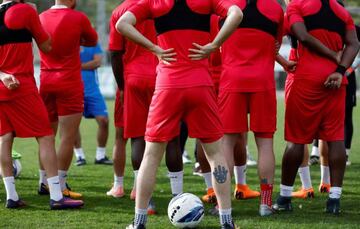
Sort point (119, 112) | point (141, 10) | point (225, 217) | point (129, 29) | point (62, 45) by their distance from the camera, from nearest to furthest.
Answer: point (129, 29) → point (141, 10) → point (225, 217) → point (62, 45) → point (119, 112)

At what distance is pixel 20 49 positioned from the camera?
304 inches

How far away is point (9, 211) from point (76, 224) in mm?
1038

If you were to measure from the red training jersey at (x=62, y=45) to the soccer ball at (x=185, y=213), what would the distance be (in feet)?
7.45

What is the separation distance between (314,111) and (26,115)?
2.91m

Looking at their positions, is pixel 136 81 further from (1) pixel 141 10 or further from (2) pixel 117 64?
(1) pixel 141 10

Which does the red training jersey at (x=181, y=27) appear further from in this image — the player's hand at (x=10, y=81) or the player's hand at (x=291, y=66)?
the player's hand at (x=10, y=81)

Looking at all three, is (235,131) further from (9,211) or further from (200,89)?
(9,211)

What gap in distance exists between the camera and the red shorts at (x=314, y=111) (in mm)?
7496

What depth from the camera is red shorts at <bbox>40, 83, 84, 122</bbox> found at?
834cm

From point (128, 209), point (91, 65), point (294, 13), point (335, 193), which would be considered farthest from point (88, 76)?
point (335, 193)

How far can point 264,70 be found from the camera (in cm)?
746

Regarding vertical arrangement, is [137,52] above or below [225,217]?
above

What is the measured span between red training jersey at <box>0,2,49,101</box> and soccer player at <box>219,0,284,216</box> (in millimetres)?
1933

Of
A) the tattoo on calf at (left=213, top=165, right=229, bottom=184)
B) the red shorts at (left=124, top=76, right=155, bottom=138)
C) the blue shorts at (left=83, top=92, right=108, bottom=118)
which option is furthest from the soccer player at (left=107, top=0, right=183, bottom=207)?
the blue shorts at (left=83, top=92, right=108, bottom=118)
